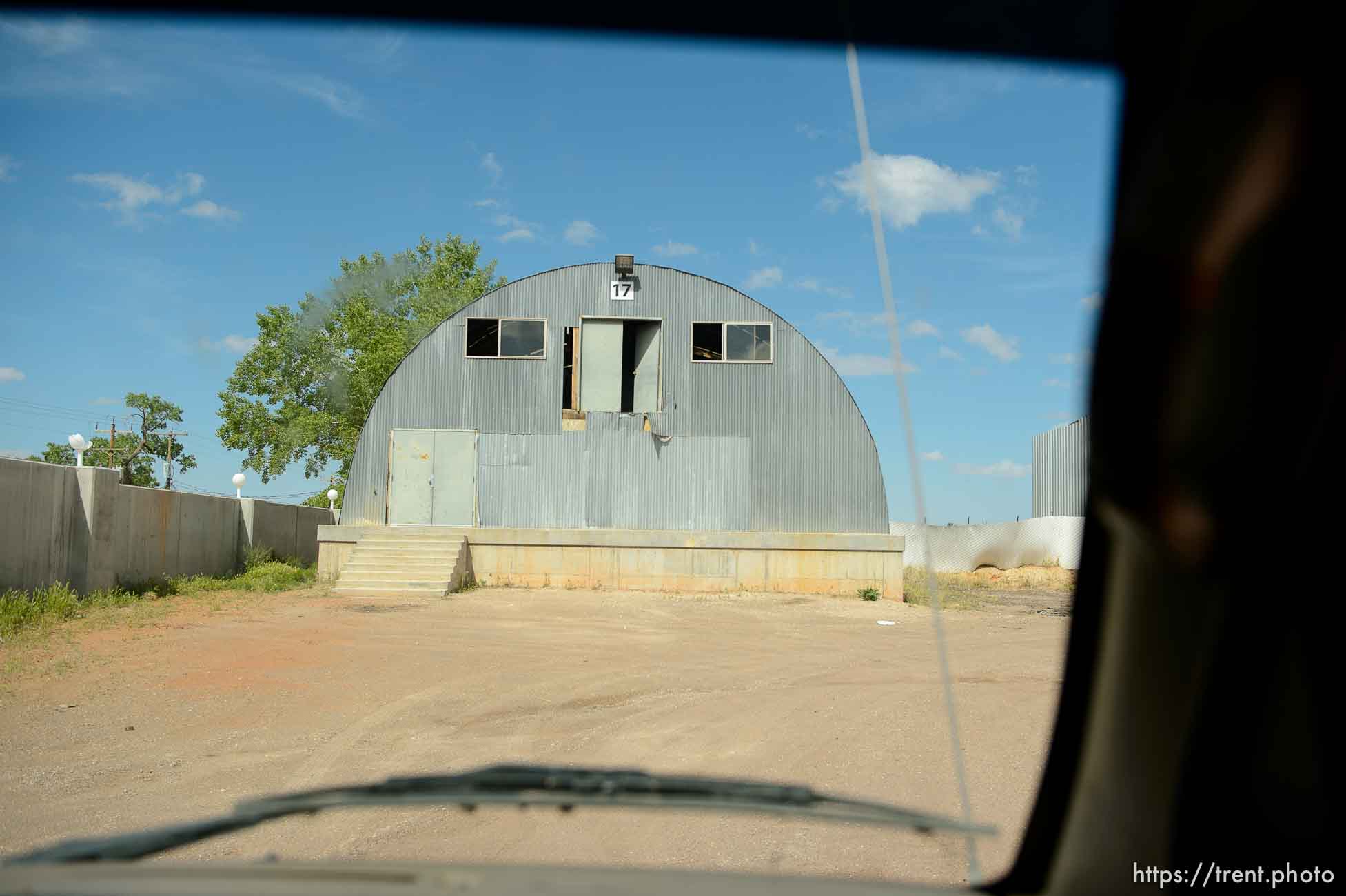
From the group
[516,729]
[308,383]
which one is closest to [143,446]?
[308,383]

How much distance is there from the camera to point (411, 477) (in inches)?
876

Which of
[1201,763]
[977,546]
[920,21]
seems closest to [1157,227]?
[1201,763]

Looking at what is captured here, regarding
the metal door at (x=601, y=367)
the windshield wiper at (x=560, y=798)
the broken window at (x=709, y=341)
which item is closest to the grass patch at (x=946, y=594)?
the broken window at (x=709, y=341)

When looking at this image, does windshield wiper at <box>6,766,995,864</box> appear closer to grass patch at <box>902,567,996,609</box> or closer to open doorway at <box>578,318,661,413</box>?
grass patch at <box>902,567,996,609</box>

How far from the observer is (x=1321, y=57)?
4.16 feet

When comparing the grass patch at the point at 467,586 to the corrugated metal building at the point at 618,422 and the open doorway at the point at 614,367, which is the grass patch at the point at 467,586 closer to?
the corrugated metal building at the point at 618,422

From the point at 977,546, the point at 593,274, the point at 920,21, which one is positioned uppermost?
the point at 593,274

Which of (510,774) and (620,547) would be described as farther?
(620,547)

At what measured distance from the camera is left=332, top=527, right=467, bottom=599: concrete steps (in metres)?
19.1

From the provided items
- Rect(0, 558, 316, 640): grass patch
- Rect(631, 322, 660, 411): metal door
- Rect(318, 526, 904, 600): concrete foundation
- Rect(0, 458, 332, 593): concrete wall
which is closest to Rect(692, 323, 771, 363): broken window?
Rect(631, 322, 660, 411): metal door

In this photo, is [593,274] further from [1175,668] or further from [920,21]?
[1175,668]

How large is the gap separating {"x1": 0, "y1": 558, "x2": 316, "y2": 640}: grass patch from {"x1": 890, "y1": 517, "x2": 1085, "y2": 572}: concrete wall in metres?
15.9

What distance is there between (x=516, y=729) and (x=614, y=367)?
15.4m

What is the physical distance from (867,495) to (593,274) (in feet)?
26.0
